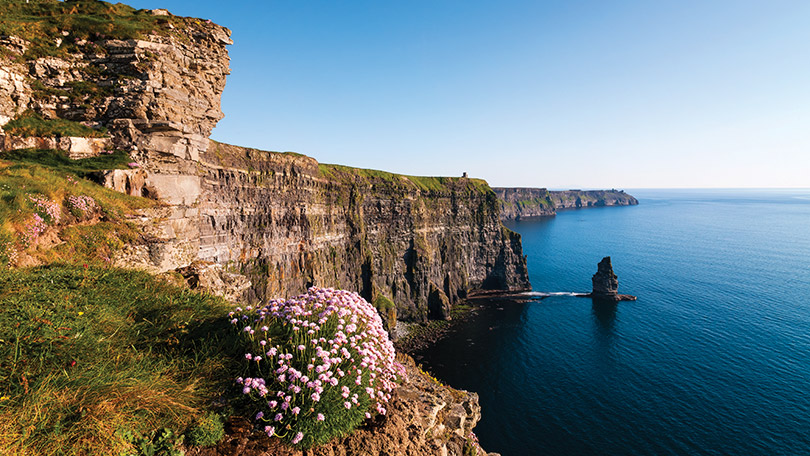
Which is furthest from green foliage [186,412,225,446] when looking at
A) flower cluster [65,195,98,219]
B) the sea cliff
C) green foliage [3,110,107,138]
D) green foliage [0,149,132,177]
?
green foliage [3,110,107,138]

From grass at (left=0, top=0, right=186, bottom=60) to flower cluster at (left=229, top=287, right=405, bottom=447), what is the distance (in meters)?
16.5

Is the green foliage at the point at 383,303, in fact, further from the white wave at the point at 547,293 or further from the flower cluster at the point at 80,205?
the flower cluster at the point at 80,205

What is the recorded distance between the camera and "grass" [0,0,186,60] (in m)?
14.3

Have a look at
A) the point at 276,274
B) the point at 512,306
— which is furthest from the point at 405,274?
the point at 276,274

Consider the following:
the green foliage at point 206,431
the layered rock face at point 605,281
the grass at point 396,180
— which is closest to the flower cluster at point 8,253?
the green foliage at point 206,431

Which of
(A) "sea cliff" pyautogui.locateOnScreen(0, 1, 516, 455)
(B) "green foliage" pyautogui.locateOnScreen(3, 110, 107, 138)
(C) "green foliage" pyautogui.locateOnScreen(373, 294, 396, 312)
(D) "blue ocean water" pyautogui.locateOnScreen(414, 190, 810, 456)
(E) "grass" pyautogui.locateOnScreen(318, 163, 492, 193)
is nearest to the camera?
(A) "sea cliff" pyautogui.locateOnScreen(0, 1, 516, 455)

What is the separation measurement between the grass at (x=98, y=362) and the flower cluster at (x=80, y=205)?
3.59m

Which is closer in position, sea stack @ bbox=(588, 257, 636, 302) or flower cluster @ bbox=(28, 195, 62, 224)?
flower cluster @ bbox=(28, 195, 62, 224)

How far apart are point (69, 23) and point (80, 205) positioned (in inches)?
411

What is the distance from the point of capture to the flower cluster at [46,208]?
10383 millimetres

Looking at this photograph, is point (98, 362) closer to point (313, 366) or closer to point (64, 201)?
point (313, 366)

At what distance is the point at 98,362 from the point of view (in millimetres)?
5547

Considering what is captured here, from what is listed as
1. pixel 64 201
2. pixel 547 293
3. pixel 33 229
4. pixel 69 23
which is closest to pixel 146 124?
pixel 64 201

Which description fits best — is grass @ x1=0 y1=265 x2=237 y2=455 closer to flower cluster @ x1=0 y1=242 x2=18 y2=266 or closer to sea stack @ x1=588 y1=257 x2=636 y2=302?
flower cluster @ x1=0 y1=242 x2=18 y2=266
